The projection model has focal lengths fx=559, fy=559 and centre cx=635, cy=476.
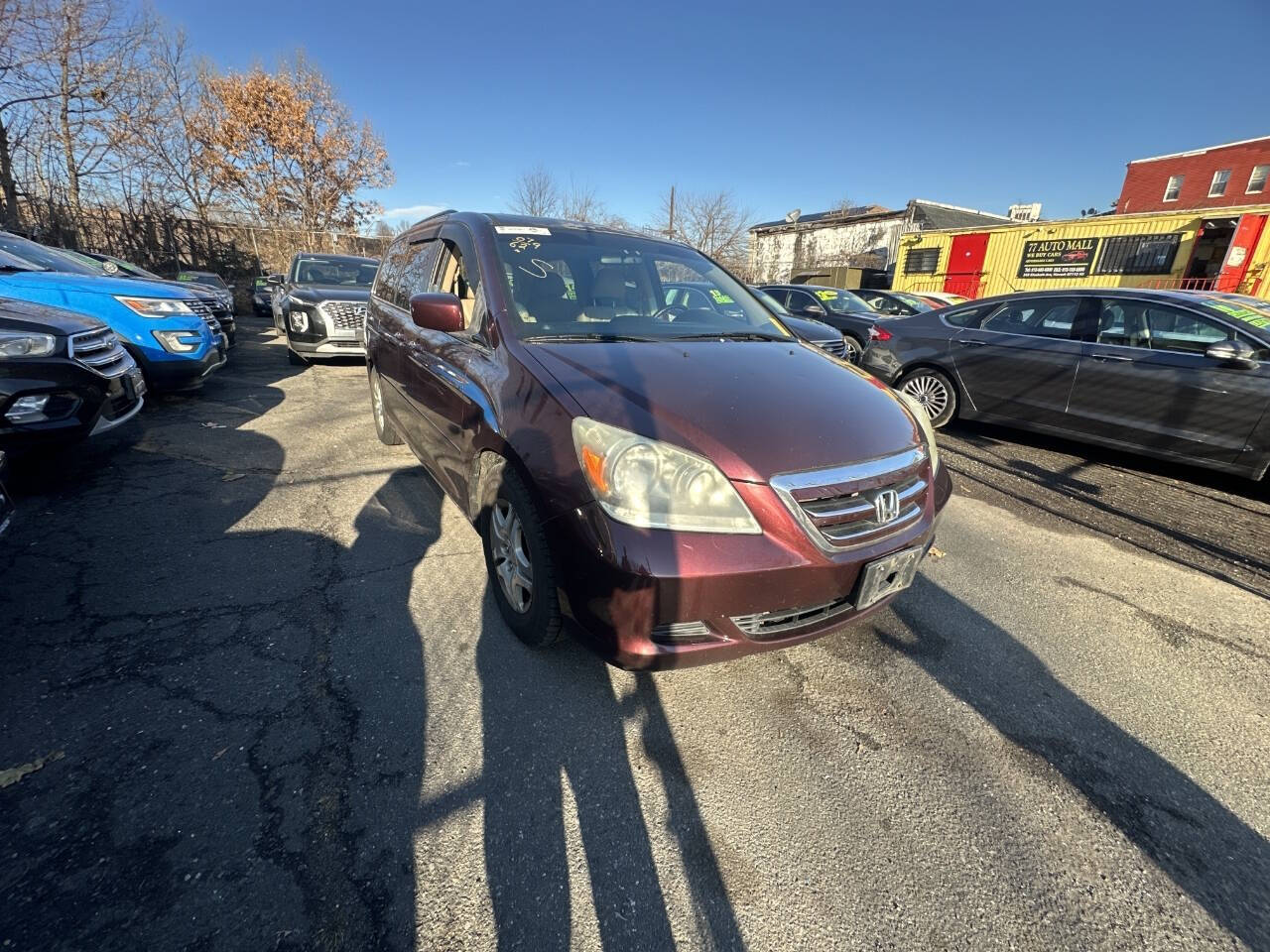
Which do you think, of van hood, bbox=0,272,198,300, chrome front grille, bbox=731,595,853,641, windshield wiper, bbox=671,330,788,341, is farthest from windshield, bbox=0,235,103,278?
chrome front grille, bbox=731,595,853,641

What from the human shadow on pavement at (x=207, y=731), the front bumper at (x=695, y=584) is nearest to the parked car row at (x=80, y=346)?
the human shadow on pavement at (x=207, y=731)

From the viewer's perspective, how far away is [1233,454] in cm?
422

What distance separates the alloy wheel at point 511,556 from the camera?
7.36 ft

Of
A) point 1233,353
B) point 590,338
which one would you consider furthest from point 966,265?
point 590,338

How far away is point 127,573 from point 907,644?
3866 mm

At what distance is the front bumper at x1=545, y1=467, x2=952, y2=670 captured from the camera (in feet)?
5.68

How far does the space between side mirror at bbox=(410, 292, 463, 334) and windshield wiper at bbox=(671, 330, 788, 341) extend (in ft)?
3.32

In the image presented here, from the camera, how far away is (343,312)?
7.84 metres

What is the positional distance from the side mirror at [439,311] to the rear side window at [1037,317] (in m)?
5.41

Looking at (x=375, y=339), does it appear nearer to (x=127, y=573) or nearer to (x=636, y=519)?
(x=127, y=573)

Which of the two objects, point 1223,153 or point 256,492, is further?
point 1223,153

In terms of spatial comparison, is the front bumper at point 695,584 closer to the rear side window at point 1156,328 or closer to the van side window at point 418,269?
the van side window at point 418,269

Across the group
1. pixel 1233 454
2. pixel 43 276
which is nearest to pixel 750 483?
pixel 1233 454

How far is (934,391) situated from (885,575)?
4854 millimetres
